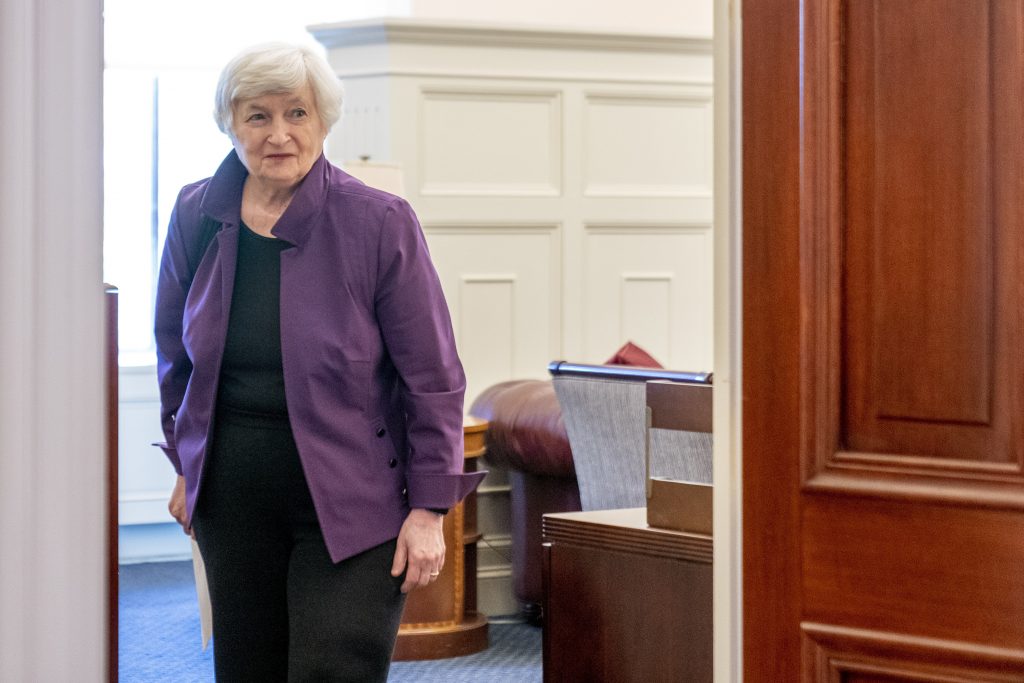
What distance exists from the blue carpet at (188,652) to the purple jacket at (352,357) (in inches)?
68.5

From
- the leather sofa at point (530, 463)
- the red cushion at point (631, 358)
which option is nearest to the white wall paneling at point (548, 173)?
the leather sofa at point (530, 463)

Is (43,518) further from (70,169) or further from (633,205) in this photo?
(633,205)

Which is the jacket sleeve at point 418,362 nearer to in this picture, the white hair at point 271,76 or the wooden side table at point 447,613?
the white hair at point 271,76

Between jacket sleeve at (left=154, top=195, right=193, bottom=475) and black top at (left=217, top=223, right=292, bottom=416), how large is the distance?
173 millimetres

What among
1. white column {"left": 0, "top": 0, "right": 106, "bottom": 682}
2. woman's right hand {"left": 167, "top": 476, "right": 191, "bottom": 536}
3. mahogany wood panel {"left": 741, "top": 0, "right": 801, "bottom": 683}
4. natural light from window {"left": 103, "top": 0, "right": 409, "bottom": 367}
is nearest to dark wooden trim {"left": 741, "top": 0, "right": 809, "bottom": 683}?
mahogany wood panel {"left": 741, "top": 0, "right": 801, "bottom": 683}

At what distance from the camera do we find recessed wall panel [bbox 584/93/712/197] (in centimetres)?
484

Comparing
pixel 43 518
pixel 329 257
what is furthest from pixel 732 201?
pixel 43 518

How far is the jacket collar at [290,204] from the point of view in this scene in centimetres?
184

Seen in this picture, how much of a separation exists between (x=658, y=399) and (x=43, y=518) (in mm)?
1533

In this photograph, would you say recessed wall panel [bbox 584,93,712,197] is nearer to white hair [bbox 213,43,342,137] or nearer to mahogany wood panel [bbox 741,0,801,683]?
white hair [bbox 213,43,342,137]

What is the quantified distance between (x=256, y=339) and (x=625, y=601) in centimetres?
105

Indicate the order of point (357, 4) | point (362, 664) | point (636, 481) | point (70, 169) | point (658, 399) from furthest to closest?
point (357, 4) < point (636, 481) < point (658, 399) < point (362, 664) < point (70, 169)

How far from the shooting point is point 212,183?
1.93 metres

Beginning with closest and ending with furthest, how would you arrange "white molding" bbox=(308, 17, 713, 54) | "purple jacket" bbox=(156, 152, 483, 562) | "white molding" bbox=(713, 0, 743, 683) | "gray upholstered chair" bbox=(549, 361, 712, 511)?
"white molding" bbox=(713, 0, 743, 683) → "purple jacket" bbox=(156, 152, 483, 562) → "gray upholstered chair" bbox=(549, 361, 712, 511) → "white molding" bbox=(308, 17, 713, 54)
